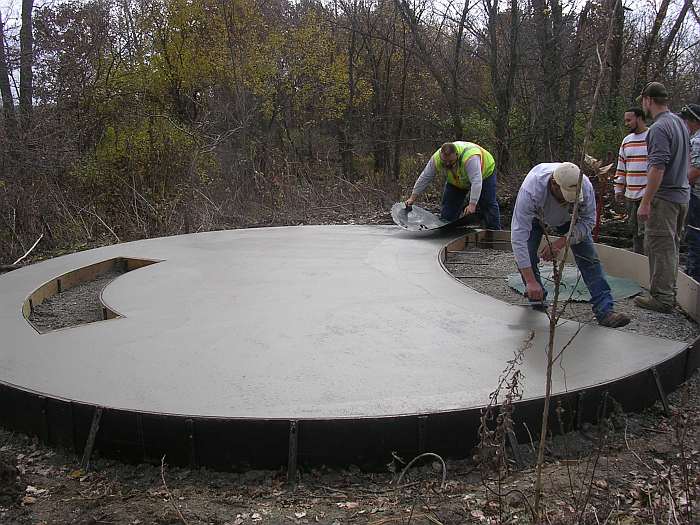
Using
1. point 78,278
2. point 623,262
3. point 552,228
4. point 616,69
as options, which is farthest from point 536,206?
point 616,69

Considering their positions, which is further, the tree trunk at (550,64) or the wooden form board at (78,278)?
the tree trunk at (550,64)

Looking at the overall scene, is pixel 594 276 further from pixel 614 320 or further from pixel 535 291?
pixel 535 291

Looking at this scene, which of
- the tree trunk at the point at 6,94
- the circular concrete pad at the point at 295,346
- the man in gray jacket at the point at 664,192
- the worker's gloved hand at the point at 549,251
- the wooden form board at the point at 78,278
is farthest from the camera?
the tree trunk at the point at 6,94

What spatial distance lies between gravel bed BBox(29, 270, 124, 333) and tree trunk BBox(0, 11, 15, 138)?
4278mm

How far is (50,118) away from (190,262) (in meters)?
4.86

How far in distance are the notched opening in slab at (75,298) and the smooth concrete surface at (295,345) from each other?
0.09m

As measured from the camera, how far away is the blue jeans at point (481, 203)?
6.11 metres

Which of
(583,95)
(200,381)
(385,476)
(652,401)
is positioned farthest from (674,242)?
(583,95)

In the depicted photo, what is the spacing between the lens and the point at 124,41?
11094 mm

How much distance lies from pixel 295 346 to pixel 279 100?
40.4ft

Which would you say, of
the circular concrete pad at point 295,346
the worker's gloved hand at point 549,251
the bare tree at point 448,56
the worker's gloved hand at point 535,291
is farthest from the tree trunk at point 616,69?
the worker's gloved hand at point 535,291

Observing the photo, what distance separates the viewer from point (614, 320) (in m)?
3.37

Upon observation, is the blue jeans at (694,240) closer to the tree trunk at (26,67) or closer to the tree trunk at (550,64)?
the tree trunk at (550,64)

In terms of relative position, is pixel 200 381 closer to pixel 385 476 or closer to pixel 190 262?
pixel 385 476
